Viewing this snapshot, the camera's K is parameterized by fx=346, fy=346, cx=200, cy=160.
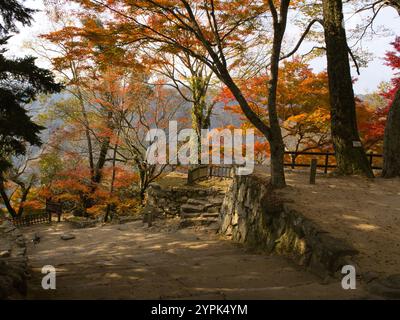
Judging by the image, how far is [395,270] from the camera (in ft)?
17.7

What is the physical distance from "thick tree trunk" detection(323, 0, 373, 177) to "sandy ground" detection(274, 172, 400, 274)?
2.27ft

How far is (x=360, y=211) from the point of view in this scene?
308 inches

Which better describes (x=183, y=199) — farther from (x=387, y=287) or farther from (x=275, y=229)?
(x=387, y=287)

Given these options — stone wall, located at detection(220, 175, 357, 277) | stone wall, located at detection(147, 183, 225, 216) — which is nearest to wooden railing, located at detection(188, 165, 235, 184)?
stone wall, located at detection(147, 183, 225, 216)

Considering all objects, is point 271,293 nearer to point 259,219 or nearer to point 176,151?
point 259,219

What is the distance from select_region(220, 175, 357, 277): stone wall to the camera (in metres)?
6.00

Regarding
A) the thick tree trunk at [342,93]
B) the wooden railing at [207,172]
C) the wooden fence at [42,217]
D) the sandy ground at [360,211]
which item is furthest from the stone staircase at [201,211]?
the wooden fence at [42,217]

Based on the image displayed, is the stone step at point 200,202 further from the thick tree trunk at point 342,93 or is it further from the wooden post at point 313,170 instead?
the thick tree trunk at point 342,93

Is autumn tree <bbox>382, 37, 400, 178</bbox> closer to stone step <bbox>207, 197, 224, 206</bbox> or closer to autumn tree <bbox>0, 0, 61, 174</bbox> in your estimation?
stone step <bbox>207, 197, 224, 206</bbox>

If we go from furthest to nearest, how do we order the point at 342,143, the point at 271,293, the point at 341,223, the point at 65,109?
1. the point at 65,109
2. the point at 342,143
3. the point at 341,223
4. the point at 271,293

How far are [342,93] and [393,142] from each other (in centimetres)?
225

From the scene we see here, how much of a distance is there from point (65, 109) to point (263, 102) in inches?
483

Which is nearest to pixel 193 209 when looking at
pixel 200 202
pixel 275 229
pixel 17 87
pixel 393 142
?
pixel 200 202
